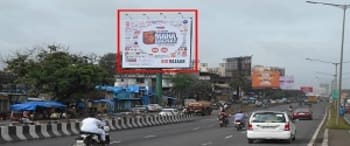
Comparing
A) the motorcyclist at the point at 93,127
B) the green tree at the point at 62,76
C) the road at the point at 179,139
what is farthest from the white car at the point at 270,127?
the green tree at the point at 62,76

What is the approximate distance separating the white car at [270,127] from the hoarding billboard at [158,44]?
31.7m

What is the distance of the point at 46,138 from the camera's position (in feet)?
105

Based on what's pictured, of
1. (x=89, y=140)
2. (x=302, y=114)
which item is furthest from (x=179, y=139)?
(x=302, y=114)

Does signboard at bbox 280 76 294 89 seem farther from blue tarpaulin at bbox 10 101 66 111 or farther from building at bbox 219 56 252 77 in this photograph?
blue tarpaulin at bbox 10 101 66 111

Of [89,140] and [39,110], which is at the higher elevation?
[89,140]

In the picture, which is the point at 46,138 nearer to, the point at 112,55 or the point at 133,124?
the point at 133,124

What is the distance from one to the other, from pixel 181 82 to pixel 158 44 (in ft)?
260

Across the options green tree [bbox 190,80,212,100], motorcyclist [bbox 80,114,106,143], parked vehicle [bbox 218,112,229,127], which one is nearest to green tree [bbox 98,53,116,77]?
green tree [bbox 190,80,212,100]

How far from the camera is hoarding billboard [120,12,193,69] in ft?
193

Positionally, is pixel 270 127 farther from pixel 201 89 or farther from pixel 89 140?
pixel 201 89

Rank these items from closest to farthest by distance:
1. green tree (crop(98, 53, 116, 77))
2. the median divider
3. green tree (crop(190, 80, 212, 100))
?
the median divider < green tree (crop(98, 53, 116, 77)) < green tree (crop(190, 80, 212, 100))

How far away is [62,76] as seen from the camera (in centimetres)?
7256

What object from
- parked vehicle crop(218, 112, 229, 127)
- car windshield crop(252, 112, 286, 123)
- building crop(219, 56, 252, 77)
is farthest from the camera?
building crop(219, 56, 252, 77)

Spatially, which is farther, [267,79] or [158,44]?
[267,79]
